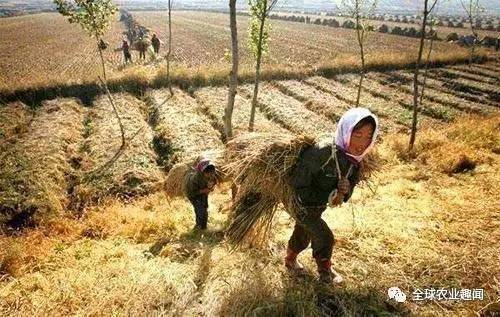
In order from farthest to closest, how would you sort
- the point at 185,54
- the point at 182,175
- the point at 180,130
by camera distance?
the point at 185,54 → the point at 180,130 → the point at 182,175

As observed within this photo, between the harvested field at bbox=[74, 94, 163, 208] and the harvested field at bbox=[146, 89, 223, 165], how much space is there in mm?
419

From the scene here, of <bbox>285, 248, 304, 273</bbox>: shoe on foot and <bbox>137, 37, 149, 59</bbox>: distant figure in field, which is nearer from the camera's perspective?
<bbox>285, 248, 304, 273</bbox>: shoe on foot

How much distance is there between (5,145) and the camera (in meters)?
11.8

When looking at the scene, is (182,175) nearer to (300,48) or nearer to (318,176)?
(318,176)

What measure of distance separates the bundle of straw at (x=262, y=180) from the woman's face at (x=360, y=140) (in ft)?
1.96

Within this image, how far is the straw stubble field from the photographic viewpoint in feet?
11.6

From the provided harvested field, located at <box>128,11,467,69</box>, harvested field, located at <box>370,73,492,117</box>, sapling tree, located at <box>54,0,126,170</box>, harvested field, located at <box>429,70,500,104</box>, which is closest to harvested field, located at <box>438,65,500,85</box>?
harvested field, located at <box>429,70,500,104</box>

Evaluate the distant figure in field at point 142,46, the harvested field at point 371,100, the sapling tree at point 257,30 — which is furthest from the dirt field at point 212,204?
the distant figure in field at point 142,46

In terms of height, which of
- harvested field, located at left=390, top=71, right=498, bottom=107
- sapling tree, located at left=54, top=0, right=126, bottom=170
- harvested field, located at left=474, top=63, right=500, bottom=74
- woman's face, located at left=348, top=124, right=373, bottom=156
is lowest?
harvested field, located at left=390, top=71, right=498, bottom=107

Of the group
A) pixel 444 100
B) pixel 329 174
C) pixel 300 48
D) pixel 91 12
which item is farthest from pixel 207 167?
pixel 300 48

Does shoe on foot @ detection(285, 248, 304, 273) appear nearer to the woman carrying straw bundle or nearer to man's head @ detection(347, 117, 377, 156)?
the woman carrying straw bundle

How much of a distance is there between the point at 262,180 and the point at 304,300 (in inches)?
45.1

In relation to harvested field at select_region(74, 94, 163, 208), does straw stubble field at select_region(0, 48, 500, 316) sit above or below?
above

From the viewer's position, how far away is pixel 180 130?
13.3 m
